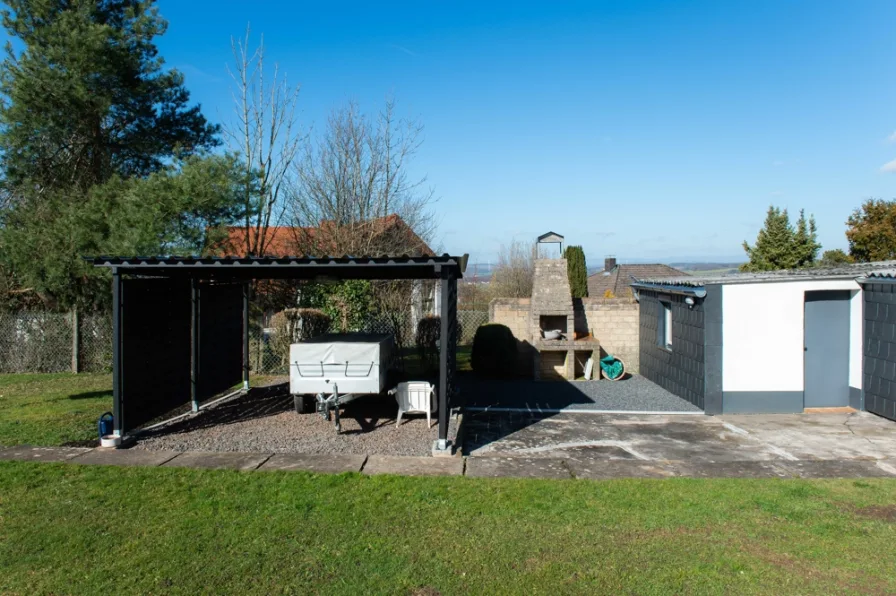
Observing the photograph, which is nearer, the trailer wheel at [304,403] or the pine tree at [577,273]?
the trailer wheel at [304,403]

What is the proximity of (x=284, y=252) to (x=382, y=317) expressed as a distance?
18.2 ft

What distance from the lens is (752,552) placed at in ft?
14.5

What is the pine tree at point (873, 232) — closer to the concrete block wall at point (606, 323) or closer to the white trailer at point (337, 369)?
the concrete block wall at point (606, 323)

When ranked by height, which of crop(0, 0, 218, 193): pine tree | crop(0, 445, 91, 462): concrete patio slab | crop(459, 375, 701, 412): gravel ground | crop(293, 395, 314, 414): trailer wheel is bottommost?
crop(459, 375, 701, 412): gravel ground

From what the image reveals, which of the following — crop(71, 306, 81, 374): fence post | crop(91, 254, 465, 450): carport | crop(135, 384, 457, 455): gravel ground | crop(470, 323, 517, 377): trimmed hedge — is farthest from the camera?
crop(71, 306, 81, 374): fence post

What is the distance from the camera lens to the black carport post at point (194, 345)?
954 cm

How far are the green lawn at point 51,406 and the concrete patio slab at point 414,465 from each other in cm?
405

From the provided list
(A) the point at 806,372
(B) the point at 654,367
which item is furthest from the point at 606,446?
(B) the point at 654,367

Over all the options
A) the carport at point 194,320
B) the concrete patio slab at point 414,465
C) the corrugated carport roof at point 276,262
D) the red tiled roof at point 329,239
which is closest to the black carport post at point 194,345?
the carport at point 194,320

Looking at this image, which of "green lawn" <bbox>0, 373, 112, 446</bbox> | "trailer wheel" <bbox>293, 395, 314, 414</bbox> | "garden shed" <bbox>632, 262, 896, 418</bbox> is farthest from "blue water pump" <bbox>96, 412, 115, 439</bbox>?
"garden shed" <bbox>632, 262, 896, 418</bbox>

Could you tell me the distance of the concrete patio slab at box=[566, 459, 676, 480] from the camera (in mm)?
6301

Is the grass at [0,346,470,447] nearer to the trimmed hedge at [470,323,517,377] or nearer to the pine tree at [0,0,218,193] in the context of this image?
the trimmed hedge at [470,323,517,377]

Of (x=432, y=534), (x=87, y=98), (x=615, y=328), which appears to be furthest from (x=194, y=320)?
(x=615, y=328)

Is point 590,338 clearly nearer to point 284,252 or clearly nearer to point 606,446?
point 606,446
